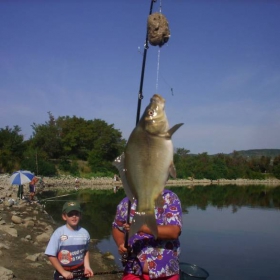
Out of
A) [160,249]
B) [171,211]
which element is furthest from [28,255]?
[171,211]

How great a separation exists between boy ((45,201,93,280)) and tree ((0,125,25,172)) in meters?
42.5

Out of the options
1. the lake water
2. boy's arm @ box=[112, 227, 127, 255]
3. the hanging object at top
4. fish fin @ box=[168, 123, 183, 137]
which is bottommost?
the lake water

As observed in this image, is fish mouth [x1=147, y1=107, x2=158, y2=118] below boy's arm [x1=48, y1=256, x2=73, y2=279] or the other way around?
the other way around

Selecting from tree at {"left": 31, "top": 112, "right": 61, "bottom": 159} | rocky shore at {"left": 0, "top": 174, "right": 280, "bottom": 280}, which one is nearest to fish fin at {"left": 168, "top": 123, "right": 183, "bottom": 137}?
rocky shore at {"left": 0, "top": 174, "right": 280, "bottom": 280}

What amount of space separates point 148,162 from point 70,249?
7.57ft

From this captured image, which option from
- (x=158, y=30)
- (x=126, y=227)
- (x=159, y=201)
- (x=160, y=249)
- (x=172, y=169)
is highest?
(x=158, y=30)

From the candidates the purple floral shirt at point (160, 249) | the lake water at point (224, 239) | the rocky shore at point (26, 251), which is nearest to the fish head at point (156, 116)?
the purple floral shirt at point (160, 249)

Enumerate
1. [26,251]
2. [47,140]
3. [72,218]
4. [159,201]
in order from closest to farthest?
[159,201] < [72,218] < [26,251] < [47,140]

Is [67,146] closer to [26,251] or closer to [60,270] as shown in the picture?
[26,251]

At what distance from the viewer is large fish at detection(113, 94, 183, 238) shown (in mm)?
2797

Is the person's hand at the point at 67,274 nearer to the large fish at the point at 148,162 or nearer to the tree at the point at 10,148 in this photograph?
the large fish at the point at 148,162

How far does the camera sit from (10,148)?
47.3m

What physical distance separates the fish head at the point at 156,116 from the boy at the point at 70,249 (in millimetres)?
2322

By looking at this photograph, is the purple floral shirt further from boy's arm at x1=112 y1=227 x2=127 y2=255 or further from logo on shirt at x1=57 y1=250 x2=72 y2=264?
logo on shirt at x1=57 y1=250 x2=72 y2=264
